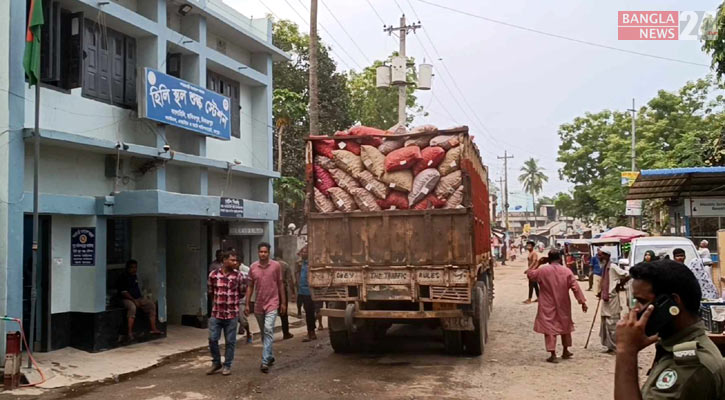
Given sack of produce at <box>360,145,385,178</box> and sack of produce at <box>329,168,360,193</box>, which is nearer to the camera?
sack of produce at <box>360,145,385,178</box>

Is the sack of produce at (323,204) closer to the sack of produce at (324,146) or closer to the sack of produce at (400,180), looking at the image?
the sack of produce at (324,146)

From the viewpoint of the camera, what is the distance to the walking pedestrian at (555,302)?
8828 millimetres

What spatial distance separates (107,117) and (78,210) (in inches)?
70.1

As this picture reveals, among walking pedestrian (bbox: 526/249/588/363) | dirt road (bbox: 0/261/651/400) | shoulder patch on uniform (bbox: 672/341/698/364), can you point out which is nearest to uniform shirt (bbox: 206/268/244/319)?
dirt road (bbox: 0/261/651/400)

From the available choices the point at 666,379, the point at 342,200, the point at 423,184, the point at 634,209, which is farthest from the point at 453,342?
the point at 634,209

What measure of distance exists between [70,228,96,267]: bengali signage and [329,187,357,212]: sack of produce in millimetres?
3989

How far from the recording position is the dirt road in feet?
22.9

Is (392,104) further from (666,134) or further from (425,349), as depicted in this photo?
(425,349)

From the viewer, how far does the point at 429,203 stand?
866cm

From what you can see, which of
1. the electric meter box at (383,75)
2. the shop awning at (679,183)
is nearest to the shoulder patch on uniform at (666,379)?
the shop awning at (679,183)

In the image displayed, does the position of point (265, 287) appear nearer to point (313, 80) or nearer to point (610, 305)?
point (610, 305)

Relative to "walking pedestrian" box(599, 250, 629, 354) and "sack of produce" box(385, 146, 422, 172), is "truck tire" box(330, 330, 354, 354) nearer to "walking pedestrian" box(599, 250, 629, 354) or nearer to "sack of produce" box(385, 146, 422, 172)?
"sack of produce" box(385, 146, 422, 172)

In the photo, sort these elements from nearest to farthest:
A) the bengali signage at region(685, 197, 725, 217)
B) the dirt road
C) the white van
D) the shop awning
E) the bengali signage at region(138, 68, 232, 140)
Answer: the dirt road
the bengali signage at region(138, 68, 232, 140)
the white van
the shop awning
the bengali signage at region(685, 197, 725, 217)

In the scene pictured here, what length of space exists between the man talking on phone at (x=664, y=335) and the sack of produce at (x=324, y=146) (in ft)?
23.0
